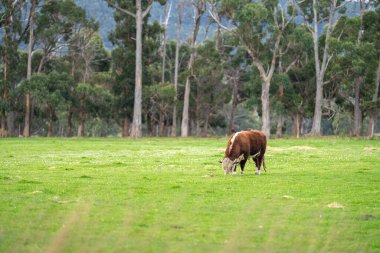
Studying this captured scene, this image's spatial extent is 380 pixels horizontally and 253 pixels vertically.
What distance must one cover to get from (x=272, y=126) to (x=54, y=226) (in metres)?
85.6

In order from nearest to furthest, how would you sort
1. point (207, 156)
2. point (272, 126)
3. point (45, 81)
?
point (207, 156) < point (45, 81) < point (272, 126)

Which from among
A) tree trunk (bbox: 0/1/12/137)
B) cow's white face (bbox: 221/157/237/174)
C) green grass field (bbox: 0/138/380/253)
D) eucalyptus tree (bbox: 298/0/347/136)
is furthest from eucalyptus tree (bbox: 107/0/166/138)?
cow's white face (bbox: 221/157/237/174)

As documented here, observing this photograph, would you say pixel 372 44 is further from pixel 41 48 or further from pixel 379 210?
pixel 379 210

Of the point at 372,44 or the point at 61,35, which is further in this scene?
the point at 61,35

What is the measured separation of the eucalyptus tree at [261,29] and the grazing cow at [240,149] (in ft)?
132

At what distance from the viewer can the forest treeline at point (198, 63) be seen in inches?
2566

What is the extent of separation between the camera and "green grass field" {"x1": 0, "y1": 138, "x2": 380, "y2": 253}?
9.51m

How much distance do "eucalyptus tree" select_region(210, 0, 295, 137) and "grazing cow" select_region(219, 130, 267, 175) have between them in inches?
1580

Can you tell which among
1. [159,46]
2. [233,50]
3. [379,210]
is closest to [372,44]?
[233,50]

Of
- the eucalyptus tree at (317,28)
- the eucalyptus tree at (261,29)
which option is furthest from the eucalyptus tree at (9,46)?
the eucalyptus tree at (317,28)

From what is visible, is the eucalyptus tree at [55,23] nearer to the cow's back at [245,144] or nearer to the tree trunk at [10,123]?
the tree trunk at [10,123]

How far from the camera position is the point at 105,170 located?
24.3 meters

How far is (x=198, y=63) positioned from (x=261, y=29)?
10.3 metres

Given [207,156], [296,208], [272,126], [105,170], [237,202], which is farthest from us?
[272,126]
